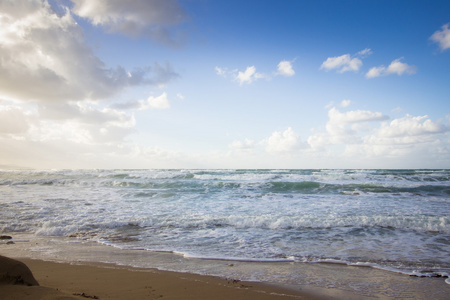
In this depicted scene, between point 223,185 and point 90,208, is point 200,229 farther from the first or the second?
point 223,185

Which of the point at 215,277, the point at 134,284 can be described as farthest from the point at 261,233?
the point at 134,284

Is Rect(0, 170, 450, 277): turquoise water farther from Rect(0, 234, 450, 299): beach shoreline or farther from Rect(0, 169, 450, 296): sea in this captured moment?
Rect(0, 234, 450, 299): beach shoreline

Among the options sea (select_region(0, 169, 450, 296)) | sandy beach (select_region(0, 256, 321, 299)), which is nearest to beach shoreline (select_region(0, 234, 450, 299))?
sandy beach (select_region(0, 256, 321, 299))

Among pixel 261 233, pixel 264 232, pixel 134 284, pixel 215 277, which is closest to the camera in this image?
pixel 134 284

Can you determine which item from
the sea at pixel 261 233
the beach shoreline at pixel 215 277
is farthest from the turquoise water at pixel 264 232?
the beach shoreline at pixel 215 277

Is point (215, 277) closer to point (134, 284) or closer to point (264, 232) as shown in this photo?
point (134, 284)

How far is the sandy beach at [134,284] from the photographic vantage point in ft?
11.2

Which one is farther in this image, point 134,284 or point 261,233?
point 261,233

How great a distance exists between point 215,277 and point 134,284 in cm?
130

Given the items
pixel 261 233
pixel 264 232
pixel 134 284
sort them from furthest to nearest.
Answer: pixel 264 232, pixel 261 233, pixel 134 284

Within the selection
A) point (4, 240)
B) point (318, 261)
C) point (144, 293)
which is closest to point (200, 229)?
point (318, 261)

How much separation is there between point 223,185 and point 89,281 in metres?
19.2

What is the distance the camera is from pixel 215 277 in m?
4.28

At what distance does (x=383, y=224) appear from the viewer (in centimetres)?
827
